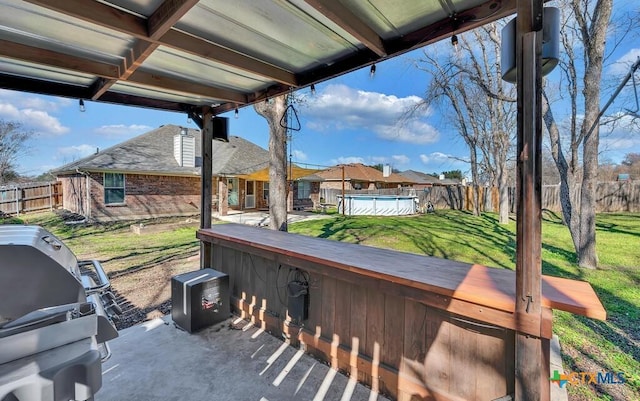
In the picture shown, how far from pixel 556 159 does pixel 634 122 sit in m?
1.82

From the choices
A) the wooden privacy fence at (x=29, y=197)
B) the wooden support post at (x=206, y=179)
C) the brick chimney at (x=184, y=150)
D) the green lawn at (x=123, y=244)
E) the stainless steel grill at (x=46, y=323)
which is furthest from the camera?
the brick chimney at (x=184, y=150)

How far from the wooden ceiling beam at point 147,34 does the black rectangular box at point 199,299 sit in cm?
234

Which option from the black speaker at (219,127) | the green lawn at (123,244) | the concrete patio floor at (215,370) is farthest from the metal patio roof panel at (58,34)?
the green lawn at (123,244)

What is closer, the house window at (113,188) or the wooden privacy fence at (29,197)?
the house window at (113,188)

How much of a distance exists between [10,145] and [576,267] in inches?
1135

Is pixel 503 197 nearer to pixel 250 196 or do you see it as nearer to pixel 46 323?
pixel 250 196

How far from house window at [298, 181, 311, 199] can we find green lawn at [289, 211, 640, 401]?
318 inches

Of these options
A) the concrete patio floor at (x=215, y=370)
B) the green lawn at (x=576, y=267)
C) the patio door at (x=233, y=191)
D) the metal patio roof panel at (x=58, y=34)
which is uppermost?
the metal patio roof panel at (x=58, y=34)

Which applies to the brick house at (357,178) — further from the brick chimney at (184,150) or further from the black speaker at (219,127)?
the black speaker at (219,127)

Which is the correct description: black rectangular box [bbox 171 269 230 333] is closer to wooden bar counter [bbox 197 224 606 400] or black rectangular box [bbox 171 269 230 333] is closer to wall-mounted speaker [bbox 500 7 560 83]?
wooden bar counter [bbox 197 224 606 400]

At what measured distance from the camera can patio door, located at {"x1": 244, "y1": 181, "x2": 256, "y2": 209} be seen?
16781 mm

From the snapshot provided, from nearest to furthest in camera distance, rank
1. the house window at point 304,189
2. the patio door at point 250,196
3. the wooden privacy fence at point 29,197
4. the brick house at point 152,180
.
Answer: the brick house at point 152,180 < the wooden privacy fence at point 29,197 < the patio door at point 250,196 < the house window at point 304,189

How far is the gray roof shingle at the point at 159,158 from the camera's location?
→ 1256 centimetres

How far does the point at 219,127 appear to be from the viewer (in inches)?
169
